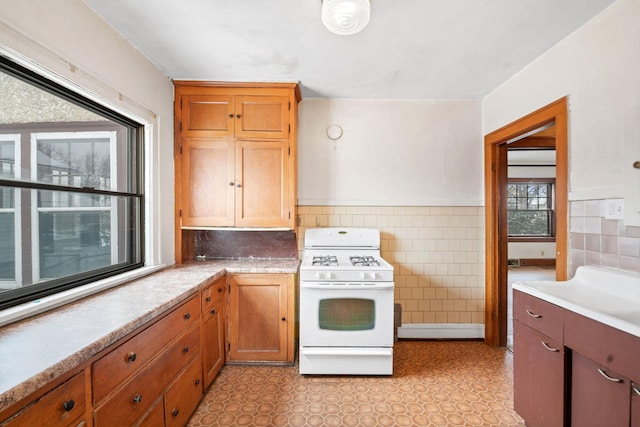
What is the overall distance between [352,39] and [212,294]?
1.99 metres

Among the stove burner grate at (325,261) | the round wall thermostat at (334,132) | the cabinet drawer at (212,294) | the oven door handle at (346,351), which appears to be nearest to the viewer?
the cabinet drawer at (212,294)

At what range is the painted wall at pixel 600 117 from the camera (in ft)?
5.01

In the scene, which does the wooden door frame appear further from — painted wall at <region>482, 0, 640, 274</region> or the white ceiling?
painted wall at <region>482, 0, 640, 274</region>

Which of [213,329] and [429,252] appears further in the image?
[429,252]

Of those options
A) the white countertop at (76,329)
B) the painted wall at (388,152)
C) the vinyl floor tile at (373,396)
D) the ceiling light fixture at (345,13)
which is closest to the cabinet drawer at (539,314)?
the vinyl floor tile at (373,396)

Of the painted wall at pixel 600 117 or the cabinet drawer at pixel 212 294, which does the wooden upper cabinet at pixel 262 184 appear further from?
the painted wall at pixel 600 117

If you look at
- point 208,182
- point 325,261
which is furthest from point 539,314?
point 208,182

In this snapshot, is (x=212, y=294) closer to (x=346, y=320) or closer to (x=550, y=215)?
(x=346, y=320)

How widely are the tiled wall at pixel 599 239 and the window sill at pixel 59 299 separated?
2.85 meters

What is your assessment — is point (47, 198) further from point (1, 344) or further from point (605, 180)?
point (605, 180)

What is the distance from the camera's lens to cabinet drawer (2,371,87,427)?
828 millimetres

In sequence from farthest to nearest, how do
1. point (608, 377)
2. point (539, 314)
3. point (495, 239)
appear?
point (495, 239)
point (539, 314)
point (608, 377)

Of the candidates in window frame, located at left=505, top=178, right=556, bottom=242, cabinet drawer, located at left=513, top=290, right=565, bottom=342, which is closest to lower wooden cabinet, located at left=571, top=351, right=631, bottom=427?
cabinet drawer, located at left=513, top=290, right=565, bottom=342

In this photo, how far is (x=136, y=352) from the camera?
1305 mm
